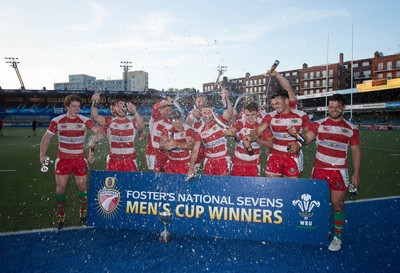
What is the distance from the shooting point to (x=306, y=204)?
4414 millimetres

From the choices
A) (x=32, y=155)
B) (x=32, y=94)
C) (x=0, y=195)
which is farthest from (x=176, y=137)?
(x=32, y=94)

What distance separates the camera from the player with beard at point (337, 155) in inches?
174

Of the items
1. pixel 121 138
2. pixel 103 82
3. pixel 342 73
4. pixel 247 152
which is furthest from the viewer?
pixel 103 82

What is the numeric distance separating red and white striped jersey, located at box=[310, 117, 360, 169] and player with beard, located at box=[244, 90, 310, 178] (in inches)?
16.3

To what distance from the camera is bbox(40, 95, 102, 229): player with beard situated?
17.0 ft

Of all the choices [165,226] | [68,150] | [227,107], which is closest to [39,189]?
[68,150]

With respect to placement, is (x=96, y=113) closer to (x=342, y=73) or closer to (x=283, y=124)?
(x=283, y=124)

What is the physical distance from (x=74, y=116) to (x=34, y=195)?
3341 millimetres

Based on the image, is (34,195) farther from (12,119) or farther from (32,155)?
(12,119)

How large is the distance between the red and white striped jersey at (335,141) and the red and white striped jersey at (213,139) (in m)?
1.69

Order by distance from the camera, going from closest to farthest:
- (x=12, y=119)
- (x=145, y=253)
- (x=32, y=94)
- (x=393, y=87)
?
1. (x=145, y=253)
2. (x=393, y=87)
3. (x=12, y=119)
4. (x=32, y=94)

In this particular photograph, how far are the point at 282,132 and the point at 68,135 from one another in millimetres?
3908

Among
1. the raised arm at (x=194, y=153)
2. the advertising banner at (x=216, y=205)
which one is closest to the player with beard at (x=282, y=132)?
the advertising banner at (x=216, y=205)

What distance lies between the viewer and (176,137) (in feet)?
18.6
